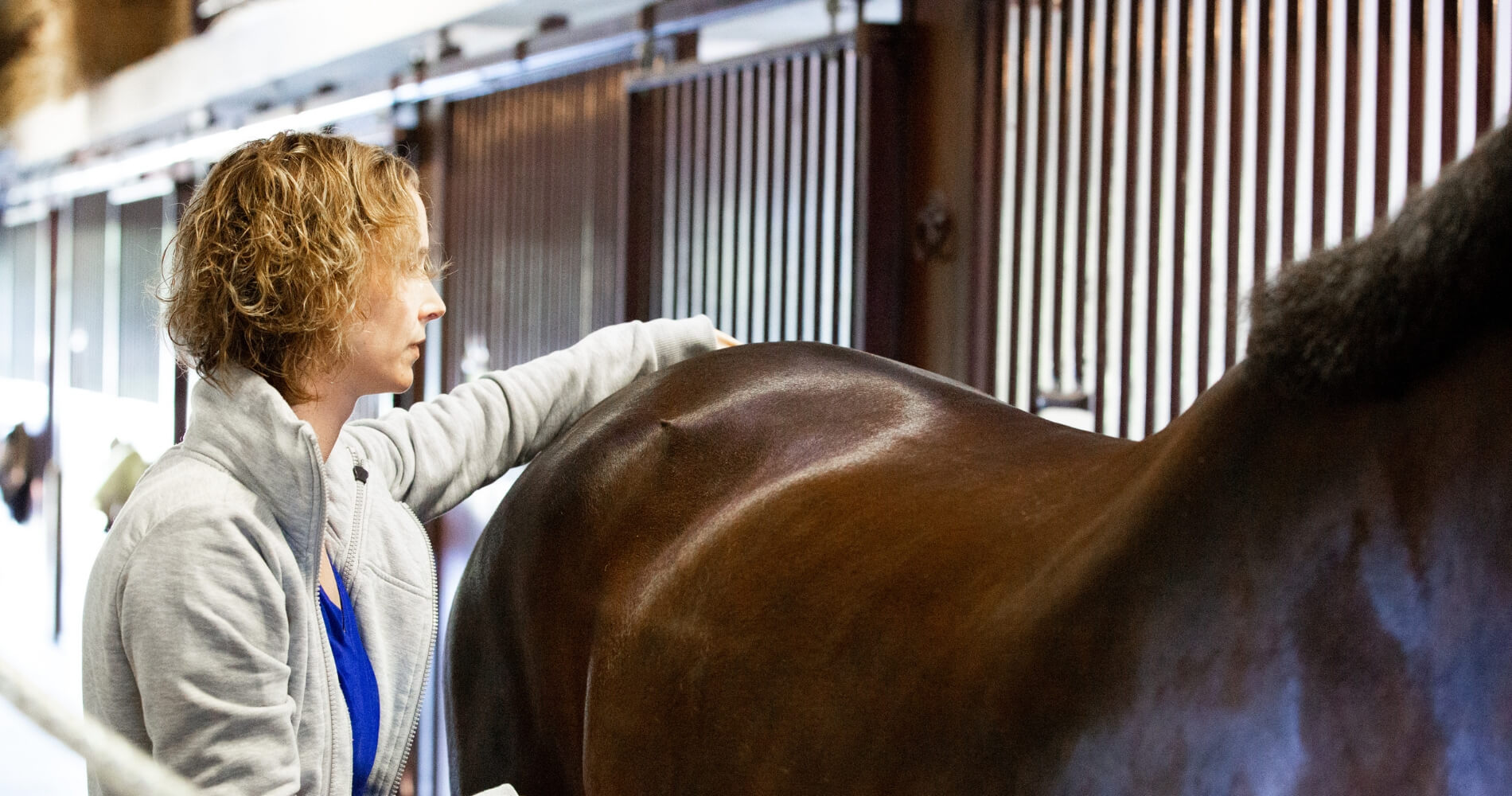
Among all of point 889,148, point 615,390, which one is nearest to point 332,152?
point 615,390

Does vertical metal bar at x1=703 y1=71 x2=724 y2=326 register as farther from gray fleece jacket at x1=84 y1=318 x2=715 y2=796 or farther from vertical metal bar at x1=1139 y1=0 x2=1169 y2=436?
gray fleece jacket at x1=84 y1=318 x2=715 y2=796

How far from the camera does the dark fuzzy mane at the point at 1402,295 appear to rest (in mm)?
529

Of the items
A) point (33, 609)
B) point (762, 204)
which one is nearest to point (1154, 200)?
point (762, 204)

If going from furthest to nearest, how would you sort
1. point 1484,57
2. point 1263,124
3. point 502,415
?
point 1263,124 → point 1484,57 → point 502,415

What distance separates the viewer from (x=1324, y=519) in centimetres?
59

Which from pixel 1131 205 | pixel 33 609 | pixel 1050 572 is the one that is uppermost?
pixel 1131 205

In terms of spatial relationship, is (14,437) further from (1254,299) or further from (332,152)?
(1254,299)

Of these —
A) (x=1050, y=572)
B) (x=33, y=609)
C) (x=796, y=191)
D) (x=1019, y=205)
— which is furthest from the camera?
(x=33, y=609)

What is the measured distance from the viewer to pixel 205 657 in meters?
0.73

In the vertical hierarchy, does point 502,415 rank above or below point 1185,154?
below

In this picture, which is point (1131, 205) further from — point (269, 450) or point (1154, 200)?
point (269, 450)

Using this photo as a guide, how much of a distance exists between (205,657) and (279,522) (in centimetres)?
9

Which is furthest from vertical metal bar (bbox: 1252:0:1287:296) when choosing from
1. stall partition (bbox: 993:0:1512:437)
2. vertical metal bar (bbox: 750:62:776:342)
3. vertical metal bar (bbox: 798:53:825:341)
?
vertical metal bar (bbox: 750:62:776:342)

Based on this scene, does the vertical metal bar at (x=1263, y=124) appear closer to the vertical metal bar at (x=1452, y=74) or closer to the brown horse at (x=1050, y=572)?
the vertical metal bar at (x=1452, y=74)
